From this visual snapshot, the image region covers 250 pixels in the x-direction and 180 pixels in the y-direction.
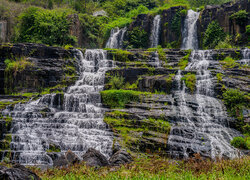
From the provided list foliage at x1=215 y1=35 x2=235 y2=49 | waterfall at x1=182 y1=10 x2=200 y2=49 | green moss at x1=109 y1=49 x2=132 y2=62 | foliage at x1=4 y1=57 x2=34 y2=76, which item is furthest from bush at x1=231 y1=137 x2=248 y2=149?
waterfall at x1=182 y1=10 x2=200 y2=49

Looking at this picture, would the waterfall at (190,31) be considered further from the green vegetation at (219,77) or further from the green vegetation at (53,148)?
the green vegetation at (53,148)

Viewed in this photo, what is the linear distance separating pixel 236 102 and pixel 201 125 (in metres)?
3.14

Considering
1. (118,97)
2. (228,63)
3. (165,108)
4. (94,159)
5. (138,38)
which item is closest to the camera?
(94,159)

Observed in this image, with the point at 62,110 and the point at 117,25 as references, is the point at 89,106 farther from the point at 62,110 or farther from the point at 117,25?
the point at 117,25

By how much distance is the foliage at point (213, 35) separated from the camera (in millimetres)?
27406

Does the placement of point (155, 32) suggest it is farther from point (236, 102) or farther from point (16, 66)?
point (236, 102)

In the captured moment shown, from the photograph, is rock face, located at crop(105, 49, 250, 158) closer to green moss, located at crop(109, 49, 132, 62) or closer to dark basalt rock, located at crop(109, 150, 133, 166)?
green moss, located at crop(109, 49, 132, 62)

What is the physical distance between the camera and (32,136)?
1320cm

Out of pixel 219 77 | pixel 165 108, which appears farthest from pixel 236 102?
pixel 165 108

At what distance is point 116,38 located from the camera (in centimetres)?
3353

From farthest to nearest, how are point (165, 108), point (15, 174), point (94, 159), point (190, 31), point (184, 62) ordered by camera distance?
point (190, 31) < point (184, 62) < point (165, 108) < point (94, 159) < point (15, 174)

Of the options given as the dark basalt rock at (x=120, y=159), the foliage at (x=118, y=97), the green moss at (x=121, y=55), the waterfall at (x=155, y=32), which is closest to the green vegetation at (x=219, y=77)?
the foliage at (x=118, y=97)

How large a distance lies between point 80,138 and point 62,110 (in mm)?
4009

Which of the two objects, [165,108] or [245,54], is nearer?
[165,108]
